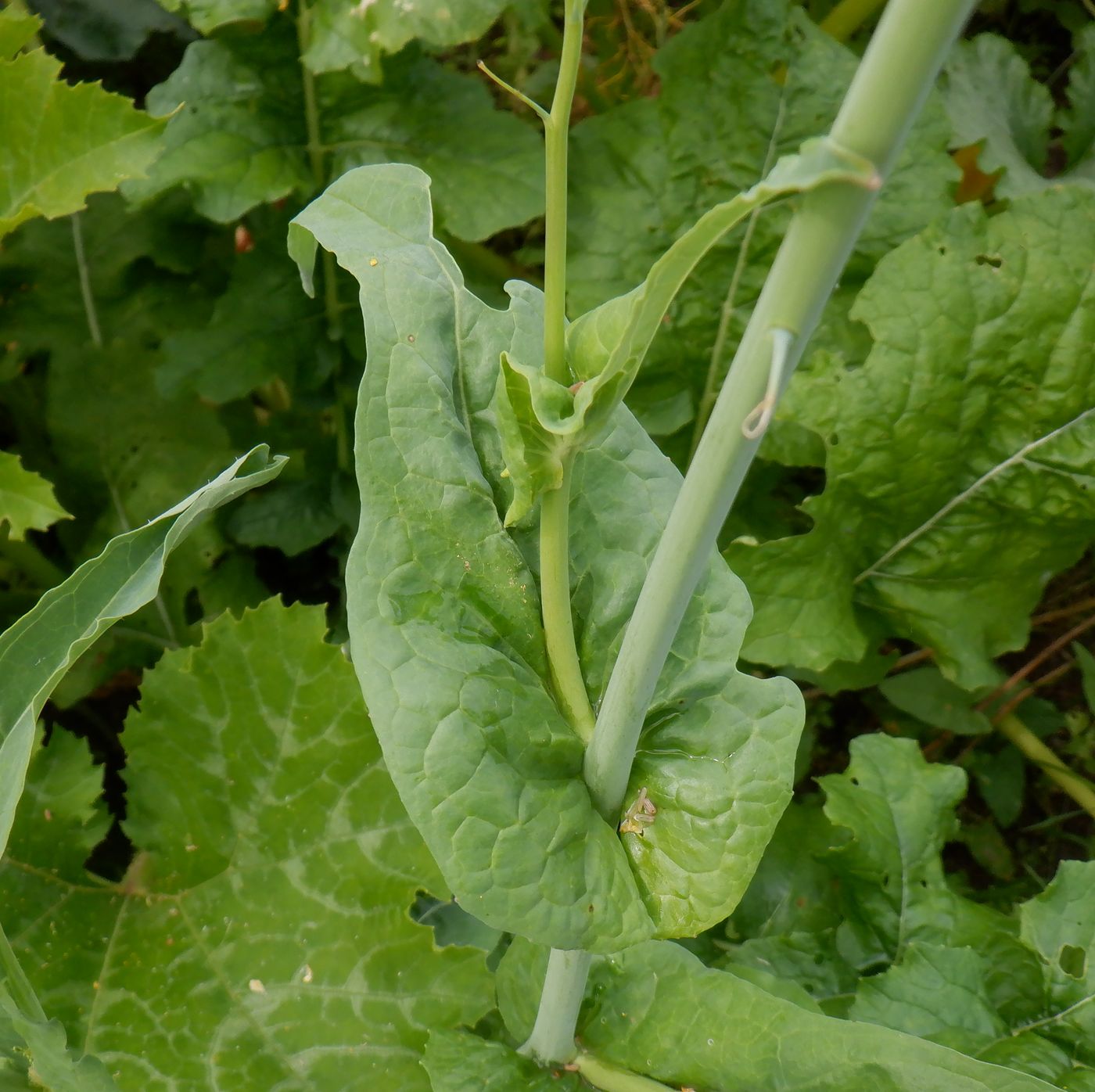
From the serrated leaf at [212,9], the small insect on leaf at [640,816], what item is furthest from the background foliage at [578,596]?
the small insect on leaf at [640,816]

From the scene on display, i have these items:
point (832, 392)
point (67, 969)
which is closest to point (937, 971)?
point (832, 392)

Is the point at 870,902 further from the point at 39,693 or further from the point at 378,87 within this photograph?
the point at 378,87

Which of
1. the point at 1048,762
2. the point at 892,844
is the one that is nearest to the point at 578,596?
the point at 892,844

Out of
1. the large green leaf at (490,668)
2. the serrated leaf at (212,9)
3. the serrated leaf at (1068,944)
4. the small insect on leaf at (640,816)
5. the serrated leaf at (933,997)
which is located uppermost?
the serrated leaf at (212,9)

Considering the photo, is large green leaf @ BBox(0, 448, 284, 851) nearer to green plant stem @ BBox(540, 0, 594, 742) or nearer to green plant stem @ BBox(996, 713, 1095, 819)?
green plant stem @ BBox(540, 0, 594, 742)

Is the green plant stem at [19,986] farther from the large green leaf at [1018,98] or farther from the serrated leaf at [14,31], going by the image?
the large green leaf at [1018,98]

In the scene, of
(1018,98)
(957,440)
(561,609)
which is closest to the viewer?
(561,609)

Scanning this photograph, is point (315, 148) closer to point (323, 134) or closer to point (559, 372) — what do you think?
point (323, 134)

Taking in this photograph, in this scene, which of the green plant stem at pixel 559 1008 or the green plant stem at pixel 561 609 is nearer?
the green plant stem at pixel 561 609

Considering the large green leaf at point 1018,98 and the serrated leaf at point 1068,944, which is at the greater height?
the large green leaf at point 1018,98
